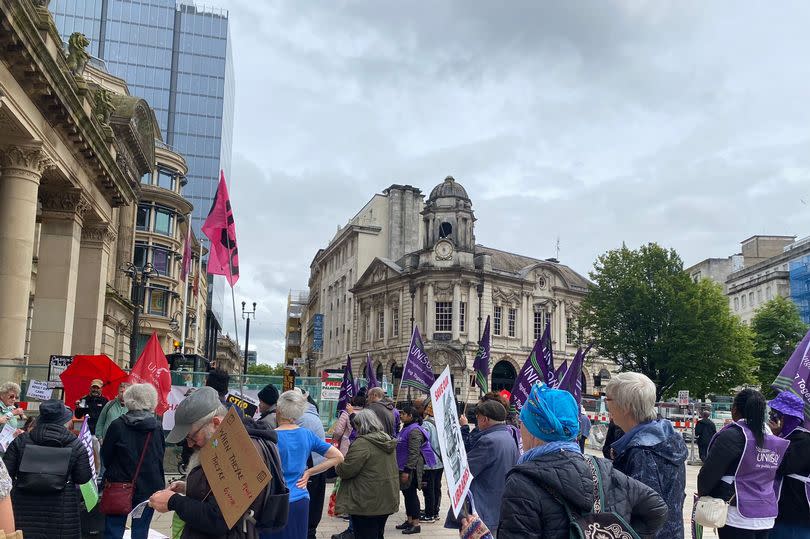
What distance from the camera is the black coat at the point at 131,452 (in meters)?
6.72

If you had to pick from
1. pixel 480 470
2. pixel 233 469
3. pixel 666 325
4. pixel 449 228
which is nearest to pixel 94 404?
pixel 480 470

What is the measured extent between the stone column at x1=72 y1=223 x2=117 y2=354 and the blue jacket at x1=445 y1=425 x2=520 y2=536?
20163 mm

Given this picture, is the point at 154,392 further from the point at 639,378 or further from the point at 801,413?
the point at 801,413

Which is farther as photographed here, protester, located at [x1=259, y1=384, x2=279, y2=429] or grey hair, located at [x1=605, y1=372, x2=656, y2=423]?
protester, located at [x1=259, y1=384, x2=279, y2=429]

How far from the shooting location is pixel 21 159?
17.0m

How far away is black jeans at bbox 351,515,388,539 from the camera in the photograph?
7.18 metres

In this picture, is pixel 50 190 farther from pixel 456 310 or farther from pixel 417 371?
pixel 456 310

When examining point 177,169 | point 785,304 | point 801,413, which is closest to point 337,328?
point 177,169

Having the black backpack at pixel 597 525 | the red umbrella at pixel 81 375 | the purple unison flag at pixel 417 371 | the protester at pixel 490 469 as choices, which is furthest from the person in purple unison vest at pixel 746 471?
the red umbrella at pixel 81 375

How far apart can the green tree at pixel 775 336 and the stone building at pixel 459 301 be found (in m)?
13.9

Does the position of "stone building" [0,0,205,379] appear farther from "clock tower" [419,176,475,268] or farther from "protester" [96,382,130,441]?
"clock tower" [419,176,475,268]

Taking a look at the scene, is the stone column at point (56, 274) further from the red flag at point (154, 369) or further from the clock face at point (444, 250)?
the clock face at point (444, 250)

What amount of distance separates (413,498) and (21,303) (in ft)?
38.3

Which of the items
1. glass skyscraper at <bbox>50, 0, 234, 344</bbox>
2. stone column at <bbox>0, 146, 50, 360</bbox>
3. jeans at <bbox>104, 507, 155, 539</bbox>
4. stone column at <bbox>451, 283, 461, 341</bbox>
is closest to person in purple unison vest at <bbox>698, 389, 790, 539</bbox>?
jeans at <bbox>104, 507, 155, 539</bbox>
